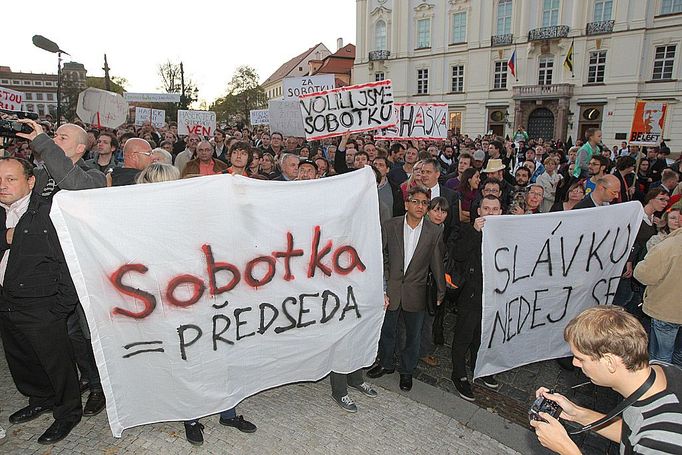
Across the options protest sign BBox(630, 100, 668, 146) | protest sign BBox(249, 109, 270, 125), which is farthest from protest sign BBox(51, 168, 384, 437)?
protest sign BBox(249, 109, 270, 125)

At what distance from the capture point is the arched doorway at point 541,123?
33.6m

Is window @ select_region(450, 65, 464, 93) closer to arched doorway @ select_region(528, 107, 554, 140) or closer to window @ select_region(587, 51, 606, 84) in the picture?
arched doorway @ select_region(528, 107, 554, 140)

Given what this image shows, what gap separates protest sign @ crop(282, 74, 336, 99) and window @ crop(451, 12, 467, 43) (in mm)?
30349

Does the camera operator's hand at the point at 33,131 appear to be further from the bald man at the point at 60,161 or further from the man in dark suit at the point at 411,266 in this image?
the man in dark suit at the point at 411,266

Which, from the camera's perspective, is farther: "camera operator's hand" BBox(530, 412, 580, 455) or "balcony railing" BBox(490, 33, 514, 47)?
"balcony railing" BBox(490, 33, 514, 47)

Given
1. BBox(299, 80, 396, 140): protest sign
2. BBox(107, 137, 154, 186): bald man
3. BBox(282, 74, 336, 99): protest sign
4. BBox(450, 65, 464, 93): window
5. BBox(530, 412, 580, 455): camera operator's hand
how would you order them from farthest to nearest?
1. BBox(450, 65, 464, 93): window
2. BBox(282, 74, 336, 99): protest sign
3. BBox(299, 80, 396, 140): protest sign
4. BBox(107, 137, 154, 186): bald man
5. BBox(530, 412, 580, 455): camera operator's hand

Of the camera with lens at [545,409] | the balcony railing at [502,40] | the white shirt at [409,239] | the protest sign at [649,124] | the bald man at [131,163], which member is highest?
Result: the balcony railing at [502,40]

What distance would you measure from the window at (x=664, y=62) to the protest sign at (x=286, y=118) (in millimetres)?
30927

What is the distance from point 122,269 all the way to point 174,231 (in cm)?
37

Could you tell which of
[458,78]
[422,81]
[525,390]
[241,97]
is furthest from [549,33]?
[241,97]

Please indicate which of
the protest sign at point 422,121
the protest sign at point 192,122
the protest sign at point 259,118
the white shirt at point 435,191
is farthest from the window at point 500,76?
the white shirt at point 435,191

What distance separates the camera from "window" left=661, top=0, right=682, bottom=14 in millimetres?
28906

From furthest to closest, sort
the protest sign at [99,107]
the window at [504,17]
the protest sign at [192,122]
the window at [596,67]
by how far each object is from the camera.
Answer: the window at [504,17] → the window at [596,67] → the protest sign at [192,122] → the protest sign at [99,107]

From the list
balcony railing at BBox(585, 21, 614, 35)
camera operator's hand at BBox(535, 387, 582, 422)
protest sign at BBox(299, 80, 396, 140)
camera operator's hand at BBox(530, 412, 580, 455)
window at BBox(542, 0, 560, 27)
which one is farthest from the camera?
window at BBox(542, 0, 560, 27)
